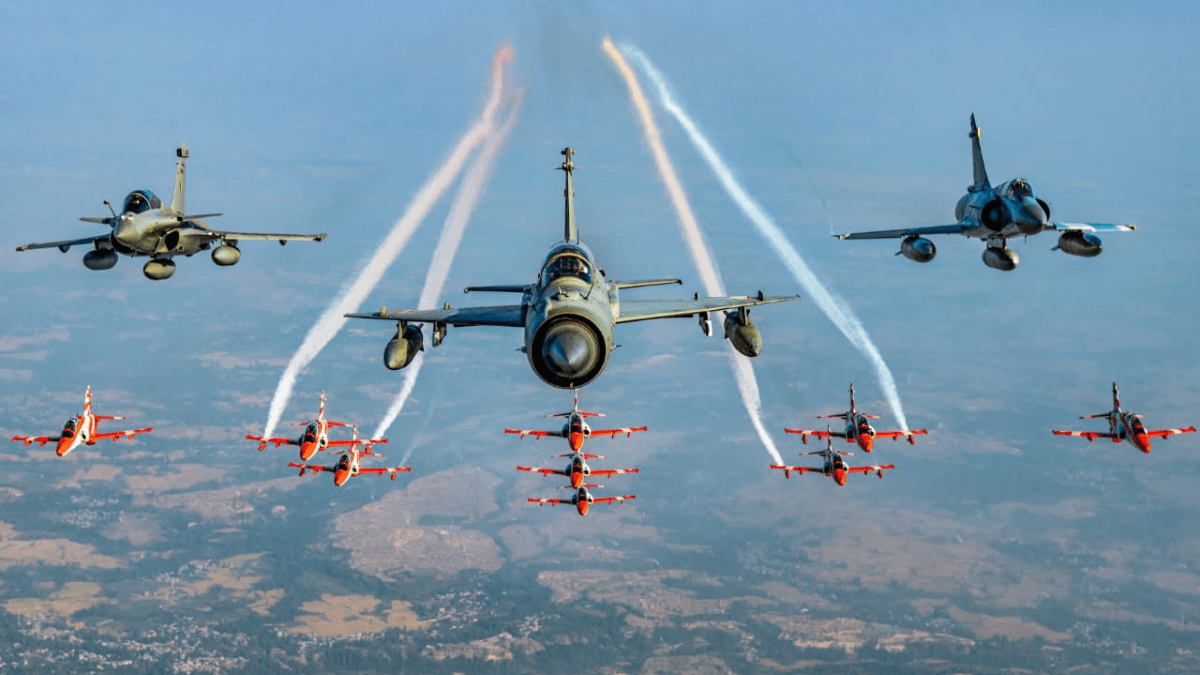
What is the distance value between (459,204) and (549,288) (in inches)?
1371

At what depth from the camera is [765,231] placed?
251 ft

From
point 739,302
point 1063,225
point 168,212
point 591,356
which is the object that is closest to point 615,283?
point 739,302

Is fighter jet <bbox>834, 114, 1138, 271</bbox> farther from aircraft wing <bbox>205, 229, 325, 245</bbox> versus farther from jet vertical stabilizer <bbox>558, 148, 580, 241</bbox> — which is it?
aircraft wing <bbox>205, 229, 325, 245</bbox>

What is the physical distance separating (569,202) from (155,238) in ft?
96.1

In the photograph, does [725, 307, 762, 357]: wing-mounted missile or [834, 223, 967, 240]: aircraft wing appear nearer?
[725, 307, 762, 357]: wing-mounted missile

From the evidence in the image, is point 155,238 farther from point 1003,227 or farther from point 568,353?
point 1003,227

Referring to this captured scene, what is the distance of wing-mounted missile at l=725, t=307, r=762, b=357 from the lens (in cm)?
5725

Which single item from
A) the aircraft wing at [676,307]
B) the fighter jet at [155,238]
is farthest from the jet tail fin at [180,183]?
the aircraft wing at [676,307]

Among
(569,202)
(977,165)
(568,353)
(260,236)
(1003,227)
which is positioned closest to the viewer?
(568,353)

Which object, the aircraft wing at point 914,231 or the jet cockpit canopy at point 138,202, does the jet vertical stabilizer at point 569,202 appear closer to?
the aircraft wing at point 914,231

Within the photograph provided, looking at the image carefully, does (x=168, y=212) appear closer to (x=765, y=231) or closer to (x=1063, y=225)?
(x=765, y=231)

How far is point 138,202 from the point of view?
72125 mm

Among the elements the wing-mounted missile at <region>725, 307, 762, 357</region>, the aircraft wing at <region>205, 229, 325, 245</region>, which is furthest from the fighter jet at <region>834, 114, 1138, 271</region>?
the aircraft wing at <region>205, 229, 325, 245</region>

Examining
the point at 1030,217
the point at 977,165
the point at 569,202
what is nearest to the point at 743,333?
the point at 569,202
